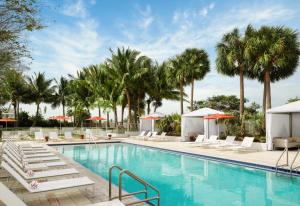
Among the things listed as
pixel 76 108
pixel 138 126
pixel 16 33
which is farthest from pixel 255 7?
pixel 76 108

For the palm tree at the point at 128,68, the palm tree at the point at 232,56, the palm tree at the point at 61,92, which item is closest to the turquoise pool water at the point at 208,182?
the palm tree at the point at 232,56

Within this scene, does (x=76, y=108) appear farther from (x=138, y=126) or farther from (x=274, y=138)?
(x=274, y=138)

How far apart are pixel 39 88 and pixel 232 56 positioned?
1103 inches

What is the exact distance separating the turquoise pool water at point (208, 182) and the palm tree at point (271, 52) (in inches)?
409

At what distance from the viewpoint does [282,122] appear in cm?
1581

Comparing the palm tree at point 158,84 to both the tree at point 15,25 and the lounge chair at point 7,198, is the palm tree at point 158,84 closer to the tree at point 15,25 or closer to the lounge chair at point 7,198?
the tree at point 15,25

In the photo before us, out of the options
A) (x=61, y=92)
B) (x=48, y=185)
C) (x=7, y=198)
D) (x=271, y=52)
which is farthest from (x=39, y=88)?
(x=7, y=198)

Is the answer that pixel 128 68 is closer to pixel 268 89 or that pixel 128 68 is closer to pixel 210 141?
pixel 268 89

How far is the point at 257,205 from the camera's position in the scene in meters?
6.71

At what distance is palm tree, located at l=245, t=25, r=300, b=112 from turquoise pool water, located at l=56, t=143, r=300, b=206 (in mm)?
10388

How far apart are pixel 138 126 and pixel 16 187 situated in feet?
75.3

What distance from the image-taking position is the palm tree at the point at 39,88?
37.8 metres

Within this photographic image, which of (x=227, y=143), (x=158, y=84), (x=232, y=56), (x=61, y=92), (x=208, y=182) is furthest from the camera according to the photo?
(x=61, y=92)

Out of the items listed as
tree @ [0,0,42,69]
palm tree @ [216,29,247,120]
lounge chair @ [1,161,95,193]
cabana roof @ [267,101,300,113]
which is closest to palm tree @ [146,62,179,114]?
palm tree @ [216,29,247,120]
